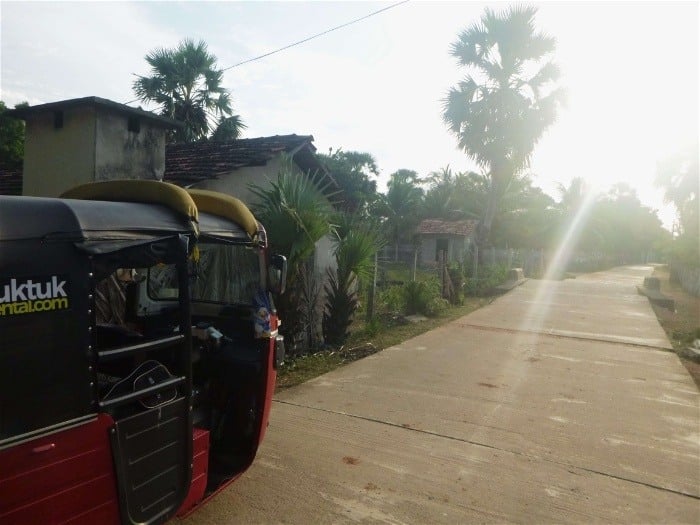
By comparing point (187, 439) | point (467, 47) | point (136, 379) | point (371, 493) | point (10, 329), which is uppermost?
point (467, 47)

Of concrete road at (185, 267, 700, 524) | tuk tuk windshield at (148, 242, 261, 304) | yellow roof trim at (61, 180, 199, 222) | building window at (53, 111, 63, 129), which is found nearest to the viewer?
yellow roof trim at (61, 180, 199, 222)

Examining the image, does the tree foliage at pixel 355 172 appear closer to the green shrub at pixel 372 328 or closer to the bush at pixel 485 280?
the bush at pixel 485 280

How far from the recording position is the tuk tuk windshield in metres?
4.02

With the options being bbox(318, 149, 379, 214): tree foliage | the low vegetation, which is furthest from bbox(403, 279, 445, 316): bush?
bbox(318, 149, 379, 214): tree foliage

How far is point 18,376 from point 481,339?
8633 millimetres

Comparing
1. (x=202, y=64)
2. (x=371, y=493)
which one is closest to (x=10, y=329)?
(x=371, y=493)

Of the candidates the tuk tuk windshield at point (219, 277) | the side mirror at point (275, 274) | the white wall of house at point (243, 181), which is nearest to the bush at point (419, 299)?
the white wall of house at point (243, 181)

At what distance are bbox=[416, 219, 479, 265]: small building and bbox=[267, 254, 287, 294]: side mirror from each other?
91.9 ft

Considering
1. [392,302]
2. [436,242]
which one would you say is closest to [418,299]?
[392,302]

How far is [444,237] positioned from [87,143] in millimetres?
26507

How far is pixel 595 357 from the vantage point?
8602 mm

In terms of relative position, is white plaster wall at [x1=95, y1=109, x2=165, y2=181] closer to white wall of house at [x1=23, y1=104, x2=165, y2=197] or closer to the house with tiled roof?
white wall of house at [x1=23, y1=104, x2=165, y2=197]

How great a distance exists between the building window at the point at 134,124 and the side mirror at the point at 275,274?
480cm

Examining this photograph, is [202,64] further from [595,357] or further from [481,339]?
[595,357]
